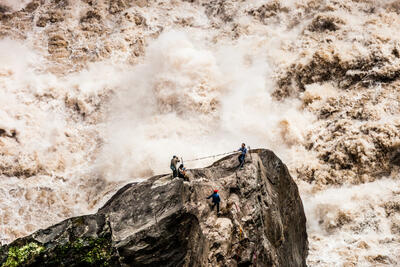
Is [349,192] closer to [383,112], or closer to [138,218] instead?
[383,112]

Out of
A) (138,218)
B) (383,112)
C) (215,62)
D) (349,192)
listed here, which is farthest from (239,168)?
(215,62)

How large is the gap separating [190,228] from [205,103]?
10815 millimetres

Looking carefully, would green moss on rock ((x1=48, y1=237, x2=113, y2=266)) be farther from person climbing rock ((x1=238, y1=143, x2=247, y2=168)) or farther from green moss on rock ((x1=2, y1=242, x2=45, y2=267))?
person climbing rock ((x1=238, y1=143, x2=247, y2=168))

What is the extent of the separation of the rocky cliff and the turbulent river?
3120 mm

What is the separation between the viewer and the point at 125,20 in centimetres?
2170

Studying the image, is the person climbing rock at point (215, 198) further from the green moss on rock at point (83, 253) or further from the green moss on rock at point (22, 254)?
the green moss on rock at point (22, 254)

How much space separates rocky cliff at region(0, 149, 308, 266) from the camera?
6199 mm

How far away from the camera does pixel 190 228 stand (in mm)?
6594

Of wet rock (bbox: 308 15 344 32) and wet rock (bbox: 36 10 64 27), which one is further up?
wet rock (bbox: 308 15 344 32)

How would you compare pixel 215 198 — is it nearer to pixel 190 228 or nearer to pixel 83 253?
pixel 190 228

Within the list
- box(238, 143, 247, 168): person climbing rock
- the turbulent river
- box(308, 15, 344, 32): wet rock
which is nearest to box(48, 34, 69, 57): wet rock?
the turbulent river

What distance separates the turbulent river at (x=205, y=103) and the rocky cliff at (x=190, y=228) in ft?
10.2

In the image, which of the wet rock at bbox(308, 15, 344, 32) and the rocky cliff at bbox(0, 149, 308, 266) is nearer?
the rocky cliff at bbox(0, 149, 308, 266)

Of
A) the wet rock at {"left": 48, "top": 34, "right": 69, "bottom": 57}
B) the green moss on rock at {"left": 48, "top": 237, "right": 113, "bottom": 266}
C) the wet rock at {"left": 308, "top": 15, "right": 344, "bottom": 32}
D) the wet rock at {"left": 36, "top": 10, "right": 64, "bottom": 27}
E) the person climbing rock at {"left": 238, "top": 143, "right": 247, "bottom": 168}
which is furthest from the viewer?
the wet rock at {"left": 36, "top": 10, "right": 64, "bottom": 27}
